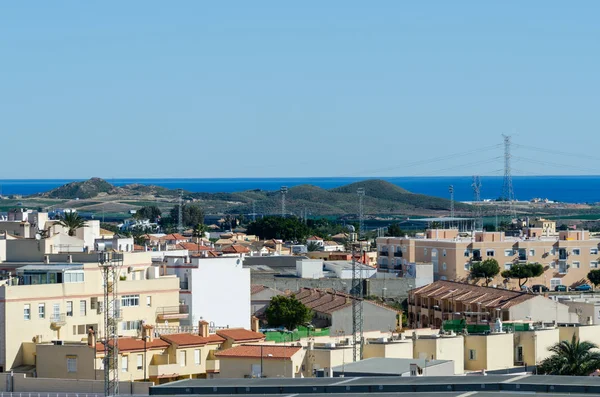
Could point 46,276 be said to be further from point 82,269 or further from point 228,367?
point 228,367

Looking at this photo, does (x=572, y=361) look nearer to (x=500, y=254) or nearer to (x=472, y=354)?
→ (x=472, y=354)

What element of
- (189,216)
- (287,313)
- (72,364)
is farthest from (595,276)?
(189,216)

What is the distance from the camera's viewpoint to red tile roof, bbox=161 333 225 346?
140ft

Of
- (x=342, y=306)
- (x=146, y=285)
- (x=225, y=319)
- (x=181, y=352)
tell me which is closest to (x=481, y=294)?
(x=342, y=306)

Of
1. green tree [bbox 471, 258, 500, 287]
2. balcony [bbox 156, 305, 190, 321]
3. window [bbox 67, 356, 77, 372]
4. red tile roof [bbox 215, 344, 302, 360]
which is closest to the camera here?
red tile roof [bbox 215, 344, 302, 360]

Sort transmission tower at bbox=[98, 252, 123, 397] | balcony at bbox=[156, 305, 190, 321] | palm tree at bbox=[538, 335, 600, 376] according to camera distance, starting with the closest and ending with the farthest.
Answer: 1. transmission tower at bbox=[98, 252, 123, 397]
2. palm tree at bbox=[538, 335, 600, 376]
3. balcony at bbox=[156, 305, 190, 321]

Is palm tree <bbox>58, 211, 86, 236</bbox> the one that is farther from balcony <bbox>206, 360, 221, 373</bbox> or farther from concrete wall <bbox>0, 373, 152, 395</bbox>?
concrete wall <bbox>0, 373, 152, 395</bbox>

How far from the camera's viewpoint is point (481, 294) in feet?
213

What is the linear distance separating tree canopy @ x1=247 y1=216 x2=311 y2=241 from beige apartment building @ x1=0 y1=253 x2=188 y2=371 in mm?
76013

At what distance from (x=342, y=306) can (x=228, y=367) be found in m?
19.9

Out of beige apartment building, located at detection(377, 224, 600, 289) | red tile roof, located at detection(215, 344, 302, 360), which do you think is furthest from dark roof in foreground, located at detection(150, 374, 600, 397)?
beige apartment building, located at detection(377, 224, 600, 289)

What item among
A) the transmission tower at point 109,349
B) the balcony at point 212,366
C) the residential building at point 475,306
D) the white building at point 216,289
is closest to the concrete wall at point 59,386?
the transmission tower at point 109,349

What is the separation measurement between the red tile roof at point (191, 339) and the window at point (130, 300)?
6.34m

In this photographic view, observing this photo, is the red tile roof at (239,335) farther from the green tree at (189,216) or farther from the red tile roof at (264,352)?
the green tree at (189,216)
